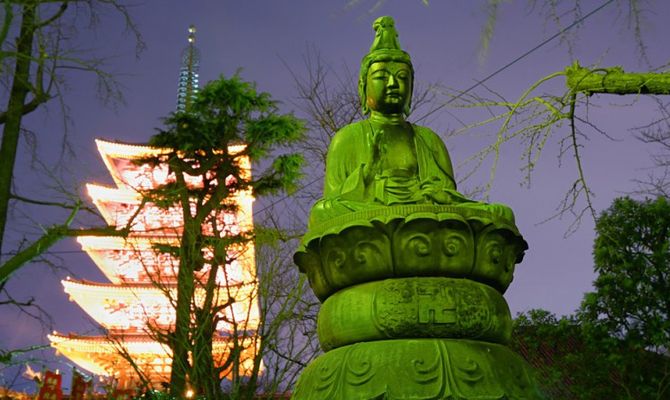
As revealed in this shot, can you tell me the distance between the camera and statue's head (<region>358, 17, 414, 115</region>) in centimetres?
432

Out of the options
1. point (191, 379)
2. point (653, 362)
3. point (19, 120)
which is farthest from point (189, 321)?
point (653, 362)

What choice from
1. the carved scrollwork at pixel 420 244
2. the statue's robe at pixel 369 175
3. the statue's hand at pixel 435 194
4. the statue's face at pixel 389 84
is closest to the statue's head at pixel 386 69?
the statue's face at pixel 389 84

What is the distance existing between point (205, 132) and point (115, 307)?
10.1 metres

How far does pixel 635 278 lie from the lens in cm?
855

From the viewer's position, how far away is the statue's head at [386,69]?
4320 millimetres

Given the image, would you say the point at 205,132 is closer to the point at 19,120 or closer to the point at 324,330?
the point at 19,120

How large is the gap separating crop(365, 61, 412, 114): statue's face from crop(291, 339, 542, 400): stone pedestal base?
1716 millimetres

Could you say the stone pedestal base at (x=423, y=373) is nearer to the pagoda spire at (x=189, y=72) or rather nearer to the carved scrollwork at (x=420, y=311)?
the carved scrollwork at (x=420, y=311)

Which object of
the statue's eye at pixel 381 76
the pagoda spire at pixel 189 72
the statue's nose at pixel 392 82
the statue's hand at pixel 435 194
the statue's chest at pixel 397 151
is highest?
the pagoda spire at pixel 189 72

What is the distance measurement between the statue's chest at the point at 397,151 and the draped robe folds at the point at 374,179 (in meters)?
0.03

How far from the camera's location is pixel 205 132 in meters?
12.8

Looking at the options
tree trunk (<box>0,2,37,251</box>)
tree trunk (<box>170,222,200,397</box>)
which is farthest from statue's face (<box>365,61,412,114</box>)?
tree trunk (<box>170,222,200,397</box>)

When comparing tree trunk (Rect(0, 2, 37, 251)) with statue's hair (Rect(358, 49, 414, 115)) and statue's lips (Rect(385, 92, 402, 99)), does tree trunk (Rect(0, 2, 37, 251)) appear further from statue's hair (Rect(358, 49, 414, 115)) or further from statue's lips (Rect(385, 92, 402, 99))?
statue's lips (Rect(385, 92, 402, 99))

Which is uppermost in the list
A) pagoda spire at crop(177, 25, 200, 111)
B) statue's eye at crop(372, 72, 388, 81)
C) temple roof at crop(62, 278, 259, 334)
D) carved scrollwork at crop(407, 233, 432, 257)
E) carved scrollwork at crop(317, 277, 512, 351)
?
pagoda spire at crop(177, 25, 200, 111)
